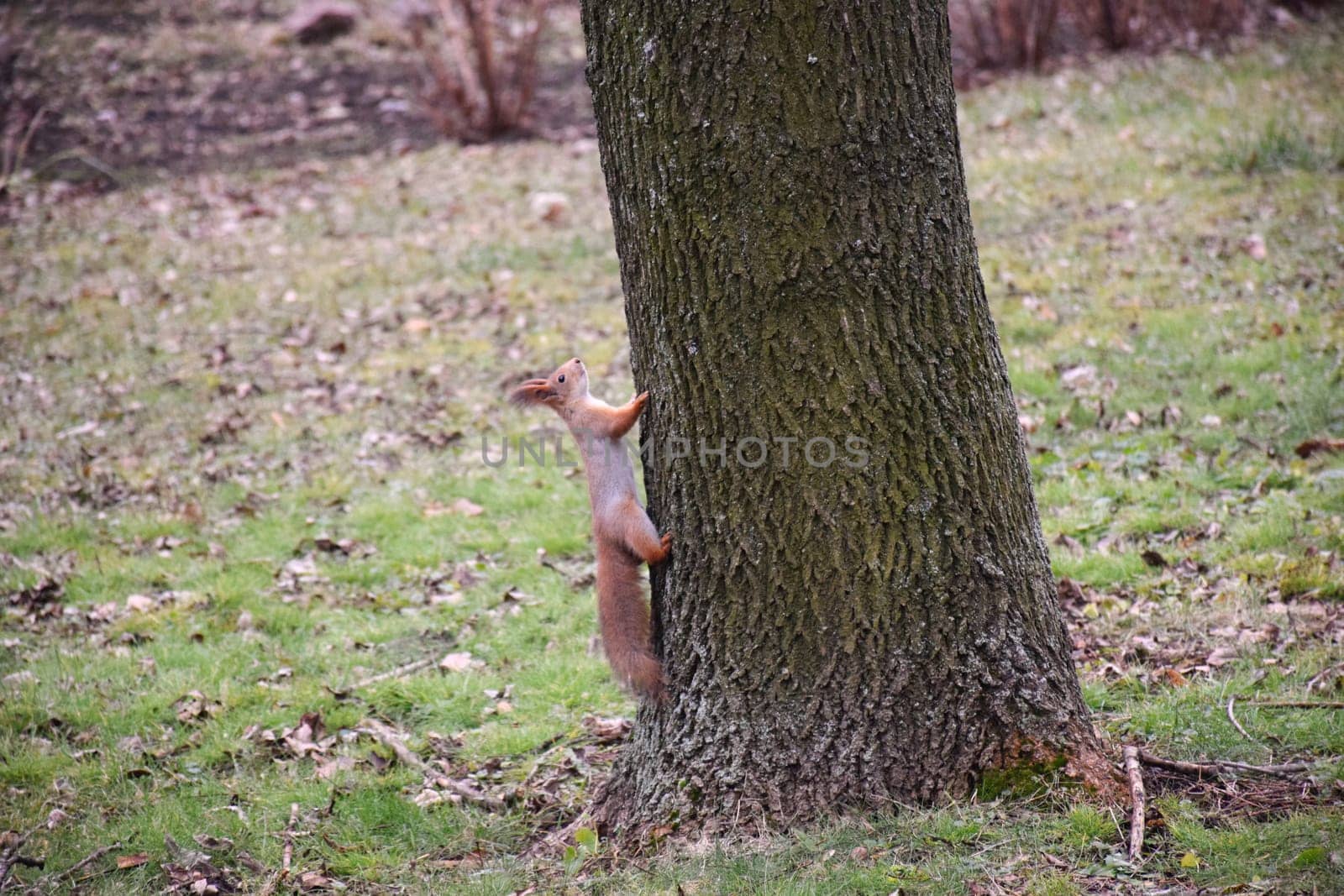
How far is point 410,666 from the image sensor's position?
471cm

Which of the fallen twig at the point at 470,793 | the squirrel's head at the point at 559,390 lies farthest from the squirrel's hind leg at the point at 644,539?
the fallen twig at the point at 470,793

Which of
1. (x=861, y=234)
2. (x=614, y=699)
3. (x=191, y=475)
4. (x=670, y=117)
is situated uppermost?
(x=670, y=117)

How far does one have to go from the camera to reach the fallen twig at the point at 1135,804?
2.80 metres

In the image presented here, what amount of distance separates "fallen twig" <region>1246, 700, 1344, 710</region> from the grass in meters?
0.03

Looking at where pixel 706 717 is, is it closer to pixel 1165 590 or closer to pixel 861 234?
pixel 861 234

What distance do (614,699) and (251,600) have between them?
1.95 metres

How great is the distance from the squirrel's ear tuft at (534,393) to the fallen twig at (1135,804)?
7.26 feet

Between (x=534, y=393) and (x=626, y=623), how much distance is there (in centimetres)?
102

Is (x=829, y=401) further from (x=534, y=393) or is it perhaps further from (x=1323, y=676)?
(x=1323, y=676)

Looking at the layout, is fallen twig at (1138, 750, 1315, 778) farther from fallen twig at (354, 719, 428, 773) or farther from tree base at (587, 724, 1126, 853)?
fallen twig at (354, 719, 428, 773)

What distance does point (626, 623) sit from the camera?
347 centimetres

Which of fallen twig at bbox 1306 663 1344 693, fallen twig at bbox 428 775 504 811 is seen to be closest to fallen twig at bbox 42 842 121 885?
fallen twig at bbox 428 775 504 811

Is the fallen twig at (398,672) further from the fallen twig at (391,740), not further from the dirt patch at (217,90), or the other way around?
the dirt patch at (217,90)

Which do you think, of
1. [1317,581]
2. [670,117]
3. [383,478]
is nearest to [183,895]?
[670,117]
